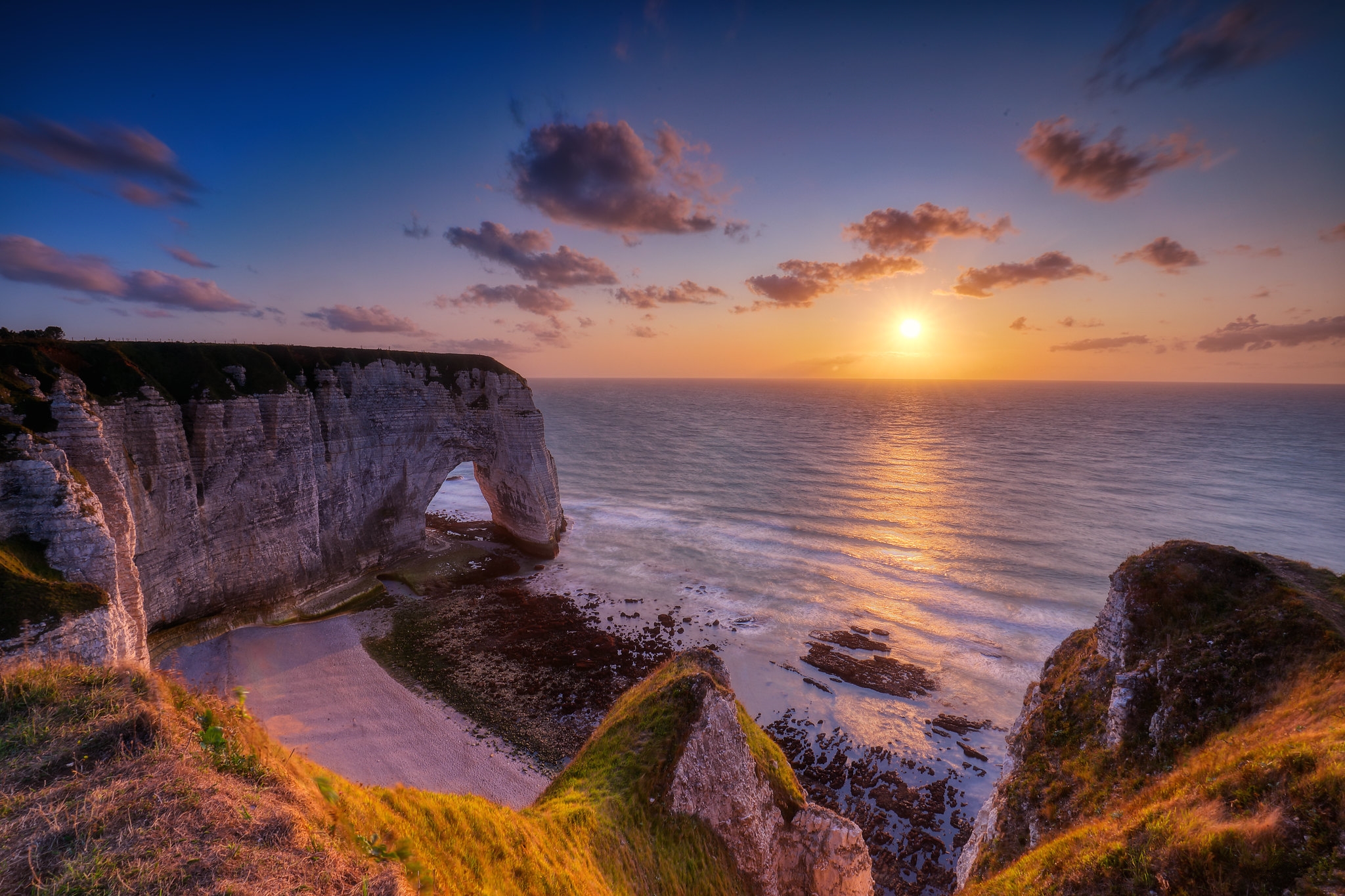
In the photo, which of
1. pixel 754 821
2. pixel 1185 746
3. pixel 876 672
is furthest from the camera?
pixel 876 672

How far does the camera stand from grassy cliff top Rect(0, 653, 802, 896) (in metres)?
4.30

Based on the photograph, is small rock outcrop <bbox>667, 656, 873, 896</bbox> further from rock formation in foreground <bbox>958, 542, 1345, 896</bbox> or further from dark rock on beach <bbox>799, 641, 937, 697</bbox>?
dark rock on beach <bbox>799, 641, 937, 697</bbox>

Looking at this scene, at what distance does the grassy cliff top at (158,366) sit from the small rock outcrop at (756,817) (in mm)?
24398

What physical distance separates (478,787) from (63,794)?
1536 centimetres

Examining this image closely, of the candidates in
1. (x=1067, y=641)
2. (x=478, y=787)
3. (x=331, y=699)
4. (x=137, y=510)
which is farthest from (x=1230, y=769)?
(x=137, y=510)

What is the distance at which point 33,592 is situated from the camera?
41.0ft

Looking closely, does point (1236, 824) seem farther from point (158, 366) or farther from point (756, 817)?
point (158, 366)

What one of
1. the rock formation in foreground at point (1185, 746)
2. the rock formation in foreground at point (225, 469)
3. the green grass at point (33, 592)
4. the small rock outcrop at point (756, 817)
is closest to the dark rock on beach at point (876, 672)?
the rock formation in foreground at point (1185, 746)

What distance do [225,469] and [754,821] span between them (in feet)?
93.0

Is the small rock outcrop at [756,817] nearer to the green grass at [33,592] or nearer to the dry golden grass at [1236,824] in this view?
the dry golden grass at [1236,824]

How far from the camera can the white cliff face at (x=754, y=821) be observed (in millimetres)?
11086

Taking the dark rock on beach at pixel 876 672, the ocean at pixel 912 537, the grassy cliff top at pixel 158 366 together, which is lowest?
the dark rock on beach at pixel 876 672

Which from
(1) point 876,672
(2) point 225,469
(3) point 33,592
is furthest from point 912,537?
(3) point 33,592

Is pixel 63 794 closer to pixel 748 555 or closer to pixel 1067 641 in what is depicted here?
pixel 1067 641
